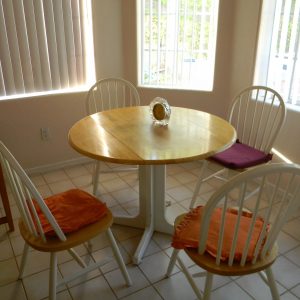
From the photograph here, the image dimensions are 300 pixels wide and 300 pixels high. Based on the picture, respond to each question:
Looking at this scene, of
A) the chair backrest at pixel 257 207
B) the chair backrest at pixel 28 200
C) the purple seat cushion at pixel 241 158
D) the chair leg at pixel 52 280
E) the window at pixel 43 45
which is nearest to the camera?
the chair backrest at pixel 257 207

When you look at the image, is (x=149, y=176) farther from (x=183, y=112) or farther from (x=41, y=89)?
(x=41, y=89)

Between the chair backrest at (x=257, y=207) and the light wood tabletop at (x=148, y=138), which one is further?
the light wood tabletop at (x=148, y=138)

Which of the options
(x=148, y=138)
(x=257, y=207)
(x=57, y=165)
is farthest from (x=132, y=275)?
(x=57, y=165)

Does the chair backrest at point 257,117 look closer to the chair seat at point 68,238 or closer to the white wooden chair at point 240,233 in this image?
the white wooden chair at point 240,233

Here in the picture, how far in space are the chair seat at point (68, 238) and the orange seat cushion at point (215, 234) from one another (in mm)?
346

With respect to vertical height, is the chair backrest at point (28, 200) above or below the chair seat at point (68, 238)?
above

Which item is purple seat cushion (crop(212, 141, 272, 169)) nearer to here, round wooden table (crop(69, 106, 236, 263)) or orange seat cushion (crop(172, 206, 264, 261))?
round wooden table (crop(69, 106, 236, 263))

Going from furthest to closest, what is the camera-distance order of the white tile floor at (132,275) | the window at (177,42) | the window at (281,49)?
the window at (177,42) < the window at (281,49) < the white tile floor at (132,275)

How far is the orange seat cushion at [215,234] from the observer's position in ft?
4.09

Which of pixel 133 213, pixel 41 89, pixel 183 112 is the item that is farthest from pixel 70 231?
pixel 41 89

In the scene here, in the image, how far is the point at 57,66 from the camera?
9.25 feet

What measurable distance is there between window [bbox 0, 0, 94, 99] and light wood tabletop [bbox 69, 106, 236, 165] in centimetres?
95

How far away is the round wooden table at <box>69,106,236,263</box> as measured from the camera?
149cm

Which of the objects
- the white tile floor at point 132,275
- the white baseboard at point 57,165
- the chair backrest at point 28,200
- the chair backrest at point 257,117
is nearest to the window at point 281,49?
the chair backrest at point 257,117
